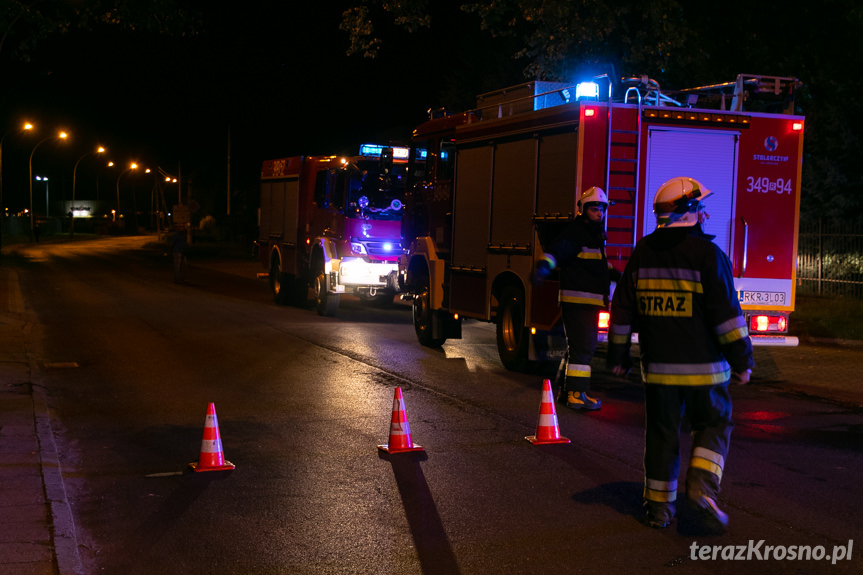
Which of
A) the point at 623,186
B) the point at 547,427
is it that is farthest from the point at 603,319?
the point at 547,427

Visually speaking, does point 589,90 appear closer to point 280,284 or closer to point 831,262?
point 831,262

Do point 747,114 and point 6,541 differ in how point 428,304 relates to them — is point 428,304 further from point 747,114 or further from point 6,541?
point 6,541

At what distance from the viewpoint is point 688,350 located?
527 centimetres

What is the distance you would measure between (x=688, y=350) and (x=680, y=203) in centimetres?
82

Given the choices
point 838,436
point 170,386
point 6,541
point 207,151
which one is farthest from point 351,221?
point 207,151

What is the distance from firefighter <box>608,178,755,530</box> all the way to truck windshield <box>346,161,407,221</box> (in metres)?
9.65

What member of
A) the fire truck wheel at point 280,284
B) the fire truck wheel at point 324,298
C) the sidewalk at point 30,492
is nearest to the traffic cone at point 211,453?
the sidewalk at point 30,492

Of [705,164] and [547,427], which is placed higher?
[705,164]

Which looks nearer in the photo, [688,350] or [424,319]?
[688,350]

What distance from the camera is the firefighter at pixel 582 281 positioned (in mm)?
8867

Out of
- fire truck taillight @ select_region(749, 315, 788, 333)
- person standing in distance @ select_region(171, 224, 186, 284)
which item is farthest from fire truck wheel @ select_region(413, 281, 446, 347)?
person standing in distance @ select_region(171, 224, 186, 284)

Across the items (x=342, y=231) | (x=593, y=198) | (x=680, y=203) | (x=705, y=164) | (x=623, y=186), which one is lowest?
(x=342, y=231)

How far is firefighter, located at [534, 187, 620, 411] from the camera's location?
349 inches

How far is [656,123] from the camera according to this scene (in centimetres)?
1013
